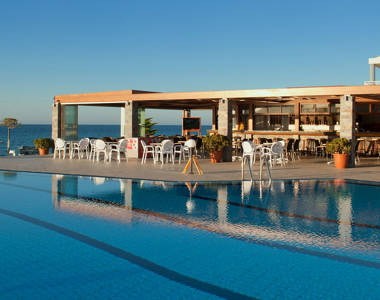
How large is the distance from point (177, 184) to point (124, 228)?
13.8 feet

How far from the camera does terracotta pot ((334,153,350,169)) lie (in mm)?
13922

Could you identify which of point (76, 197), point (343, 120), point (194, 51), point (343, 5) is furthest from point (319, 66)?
point (76, 197)

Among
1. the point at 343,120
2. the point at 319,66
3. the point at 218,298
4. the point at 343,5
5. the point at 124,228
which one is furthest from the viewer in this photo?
the point at 319,66

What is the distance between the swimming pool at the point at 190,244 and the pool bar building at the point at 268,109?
19.6 feet

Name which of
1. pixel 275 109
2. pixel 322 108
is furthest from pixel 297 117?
pixel 275 109

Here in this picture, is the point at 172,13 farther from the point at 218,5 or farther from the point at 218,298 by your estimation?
the point at 218,298

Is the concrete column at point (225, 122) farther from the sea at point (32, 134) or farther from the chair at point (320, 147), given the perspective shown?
the sea at point (32, 134)

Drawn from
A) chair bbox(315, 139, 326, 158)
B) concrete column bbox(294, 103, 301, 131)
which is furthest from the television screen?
chair bbox(315, 139, 326, 158)

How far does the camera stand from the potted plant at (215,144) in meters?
15.7

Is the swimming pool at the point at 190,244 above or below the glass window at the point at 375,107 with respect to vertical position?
below

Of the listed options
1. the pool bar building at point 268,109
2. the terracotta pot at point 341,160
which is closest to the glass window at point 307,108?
the pool bar building at point 268,109

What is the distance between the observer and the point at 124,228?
20.2 ft

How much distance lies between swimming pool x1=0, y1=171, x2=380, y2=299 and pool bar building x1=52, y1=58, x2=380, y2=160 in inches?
235

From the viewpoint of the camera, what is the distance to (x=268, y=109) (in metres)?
23.4
